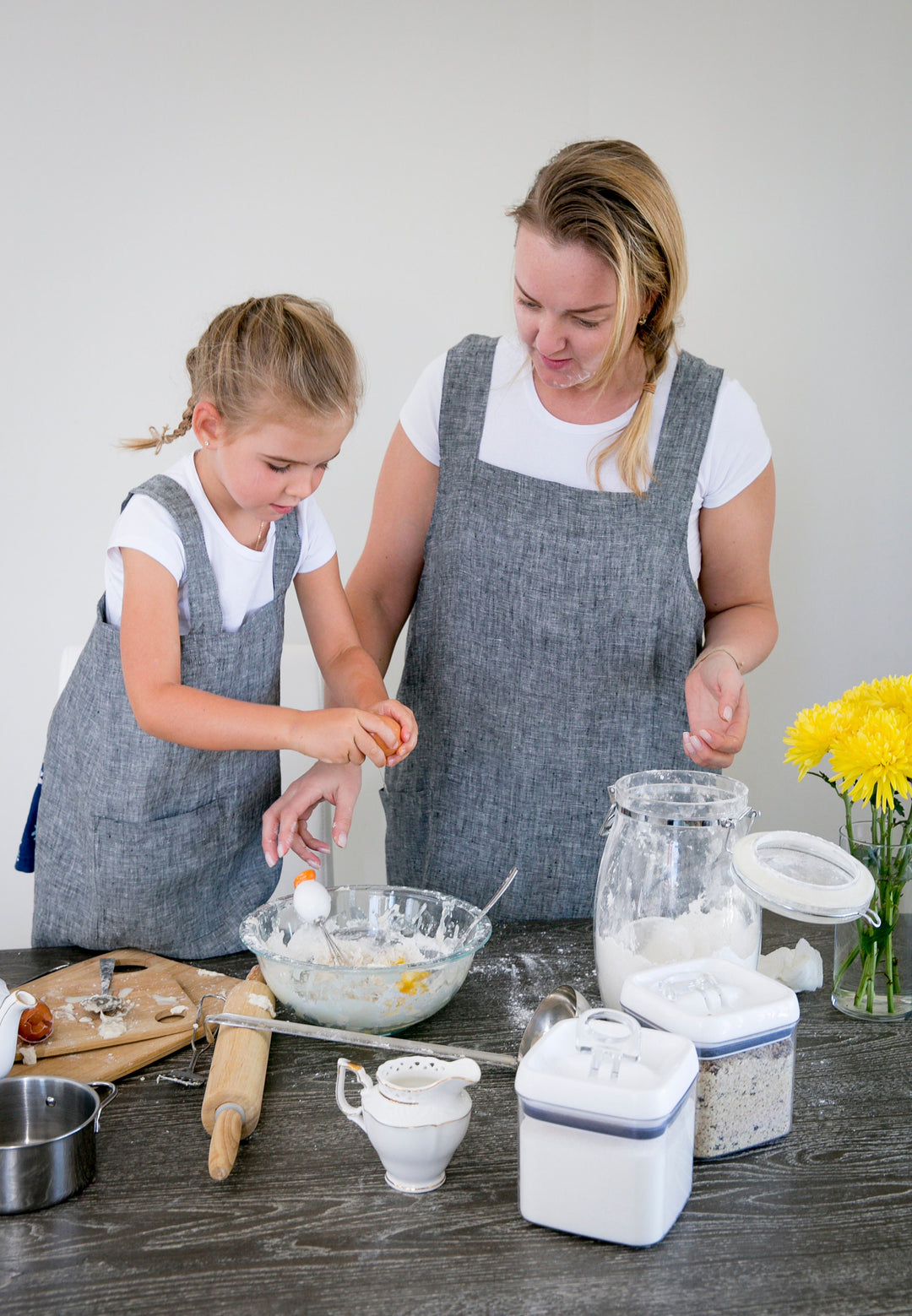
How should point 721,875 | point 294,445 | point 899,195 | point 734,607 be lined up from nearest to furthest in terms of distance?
point 721,875 < point 294,445 < point 734,607 < point 899,195

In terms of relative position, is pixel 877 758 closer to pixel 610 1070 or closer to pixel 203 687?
pixel 610 1070

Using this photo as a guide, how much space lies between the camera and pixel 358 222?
2.29 m

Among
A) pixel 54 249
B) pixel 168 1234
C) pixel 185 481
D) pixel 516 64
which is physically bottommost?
pixel 168 1234

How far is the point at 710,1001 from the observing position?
816 mm

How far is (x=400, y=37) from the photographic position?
2240 millimetres

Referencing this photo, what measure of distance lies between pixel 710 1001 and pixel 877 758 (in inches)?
11.1

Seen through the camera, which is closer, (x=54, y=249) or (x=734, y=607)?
(x=734, y=607)

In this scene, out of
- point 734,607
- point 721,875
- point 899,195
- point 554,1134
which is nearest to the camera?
point 554,1134

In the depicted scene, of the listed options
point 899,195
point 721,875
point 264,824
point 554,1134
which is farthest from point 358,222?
point 554,1134

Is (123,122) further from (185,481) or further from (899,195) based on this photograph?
(899,195)

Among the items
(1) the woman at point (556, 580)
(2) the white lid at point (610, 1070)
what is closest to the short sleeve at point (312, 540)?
(1) the woman at point (556, 580)

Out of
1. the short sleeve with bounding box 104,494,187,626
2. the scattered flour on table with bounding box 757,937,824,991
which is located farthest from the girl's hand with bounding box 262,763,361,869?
the scattered flour on table with bounding box 757,937,824,991

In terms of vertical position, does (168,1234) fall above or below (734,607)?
below

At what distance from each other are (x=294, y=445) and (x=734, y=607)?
718mm
